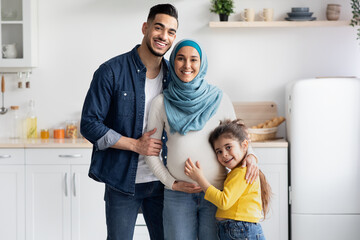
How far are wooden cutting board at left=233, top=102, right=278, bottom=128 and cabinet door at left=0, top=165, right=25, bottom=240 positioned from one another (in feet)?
5.52

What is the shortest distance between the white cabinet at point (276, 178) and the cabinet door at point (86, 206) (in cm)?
116

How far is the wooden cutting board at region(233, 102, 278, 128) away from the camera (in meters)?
4.27

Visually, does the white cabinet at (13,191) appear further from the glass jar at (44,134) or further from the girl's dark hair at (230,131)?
the girl's dark hair at (230,131)

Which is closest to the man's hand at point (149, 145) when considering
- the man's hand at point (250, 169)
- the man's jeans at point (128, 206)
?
the man's jeans at point (128, 206)

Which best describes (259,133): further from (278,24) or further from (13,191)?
(13,191)

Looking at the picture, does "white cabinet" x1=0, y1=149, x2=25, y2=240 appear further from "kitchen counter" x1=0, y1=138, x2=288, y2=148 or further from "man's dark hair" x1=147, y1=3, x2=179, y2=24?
"man's dark hair" x1=147, y1=3, x2=179, y2=24

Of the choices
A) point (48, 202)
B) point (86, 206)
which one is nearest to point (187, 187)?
point (86, 206)

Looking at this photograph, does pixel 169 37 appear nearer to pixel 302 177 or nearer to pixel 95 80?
pixel 95 80

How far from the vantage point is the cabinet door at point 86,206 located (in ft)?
12.8

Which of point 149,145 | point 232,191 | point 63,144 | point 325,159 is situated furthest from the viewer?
point 63,144

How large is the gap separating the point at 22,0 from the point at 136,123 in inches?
85.8

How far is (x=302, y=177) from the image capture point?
12.4ft

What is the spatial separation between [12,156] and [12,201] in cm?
32

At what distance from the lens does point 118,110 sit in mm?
2441
